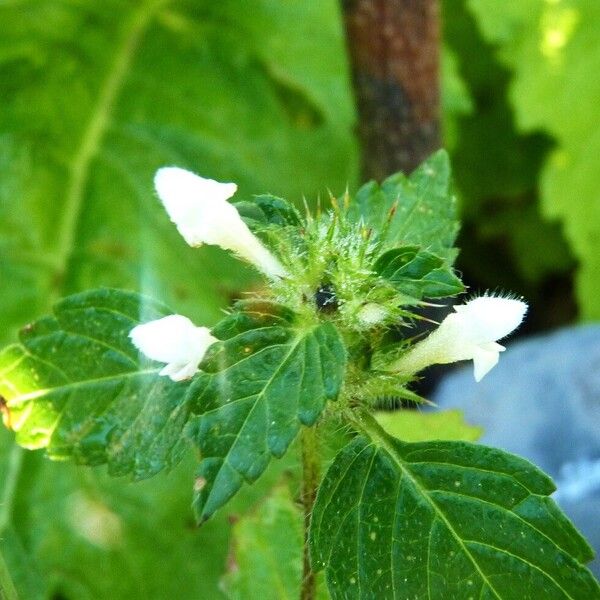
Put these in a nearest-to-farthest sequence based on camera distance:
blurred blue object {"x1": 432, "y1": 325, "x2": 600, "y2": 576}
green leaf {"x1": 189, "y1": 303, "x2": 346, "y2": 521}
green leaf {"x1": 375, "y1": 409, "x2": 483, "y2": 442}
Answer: green leaf {"x1": 189, "y1": 303, "x2": 346, "y2": 521} → green leaf {"x1": 375, "y1": 409, "x2": 483, "y2": 442} → blurred blue object {"x1": 432, "y1": 325, "x2": 600, "y2": 576}

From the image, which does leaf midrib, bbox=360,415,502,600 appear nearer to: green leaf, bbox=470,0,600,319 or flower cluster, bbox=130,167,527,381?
flower cluster, bbox=130,167,527,381

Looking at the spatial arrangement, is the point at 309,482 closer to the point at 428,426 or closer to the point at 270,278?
the point at 270,278

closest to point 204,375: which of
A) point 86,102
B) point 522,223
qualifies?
point 86,102

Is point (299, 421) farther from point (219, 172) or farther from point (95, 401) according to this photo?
point (219, 172)

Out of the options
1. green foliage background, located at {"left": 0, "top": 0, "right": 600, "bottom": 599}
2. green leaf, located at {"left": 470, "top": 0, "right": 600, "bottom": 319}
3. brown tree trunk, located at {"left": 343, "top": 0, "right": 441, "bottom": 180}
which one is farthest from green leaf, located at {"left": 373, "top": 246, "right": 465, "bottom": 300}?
green leaf, located at {"left": 470, "top": 0, "right": 600, "bottom": 319}

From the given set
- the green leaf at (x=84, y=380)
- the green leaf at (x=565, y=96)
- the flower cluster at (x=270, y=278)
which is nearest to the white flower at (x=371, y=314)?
the flower cluster at (x=270, y=278)

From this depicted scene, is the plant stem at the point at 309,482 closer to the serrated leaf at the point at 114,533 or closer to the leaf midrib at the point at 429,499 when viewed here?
the leaf midrib at the point at 429,499
